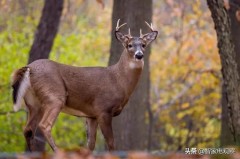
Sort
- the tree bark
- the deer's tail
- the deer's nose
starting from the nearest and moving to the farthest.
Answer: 1. the deer's tail
2. the deer's nose
3. the tree bark

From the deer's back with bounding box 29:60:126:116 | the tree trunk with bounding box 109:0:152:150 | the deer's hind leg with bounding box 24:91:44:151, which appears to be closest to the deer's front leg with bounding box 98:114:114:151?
the deer's back with bounding box 29:60:126:116

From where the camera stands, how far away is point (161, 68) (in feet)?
77.4

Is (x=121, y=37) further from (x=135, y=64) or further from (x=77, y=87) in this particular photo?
(x=77, y=87)

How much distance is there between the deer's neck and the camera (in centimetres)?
1016

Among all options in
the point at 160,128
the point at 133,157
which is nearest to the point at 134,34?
the point at 133,157

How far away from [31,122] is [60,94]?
1.71 ft

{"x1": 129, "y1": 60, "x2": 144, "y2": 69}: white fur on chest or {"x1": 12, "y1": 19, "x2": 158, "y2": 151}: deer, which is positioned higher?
{"x1": 129, "y1": 60, "x2": 144, "y2": 69}: white fur on chest

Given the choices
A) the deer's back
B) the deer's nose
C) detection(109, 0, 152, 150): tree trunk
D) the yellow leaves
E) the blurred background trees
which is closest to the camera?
the deer's back

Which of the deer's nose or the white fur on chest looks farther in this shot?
the white fur on chest

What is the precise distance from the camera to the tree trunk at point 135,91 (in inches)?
512

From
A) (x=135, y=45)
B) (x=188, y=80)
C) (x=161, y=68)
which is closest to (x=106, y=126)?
(x=135, y=45)

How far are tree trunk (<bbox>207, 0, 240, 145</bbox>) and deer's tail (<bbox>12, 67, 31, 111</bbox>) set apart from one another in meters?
2.76

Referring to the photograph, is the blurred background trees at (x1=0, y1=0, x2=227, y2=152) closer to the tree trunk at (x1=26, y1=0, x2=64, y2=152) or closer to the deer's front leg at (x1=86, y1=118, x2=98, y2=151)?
the tree trunk at (x1=26, y1=0, x2=64, y2=152)

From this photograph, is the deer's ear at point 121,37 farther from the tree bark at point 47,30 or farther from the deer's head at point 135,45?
the tree bark at point 47,30
